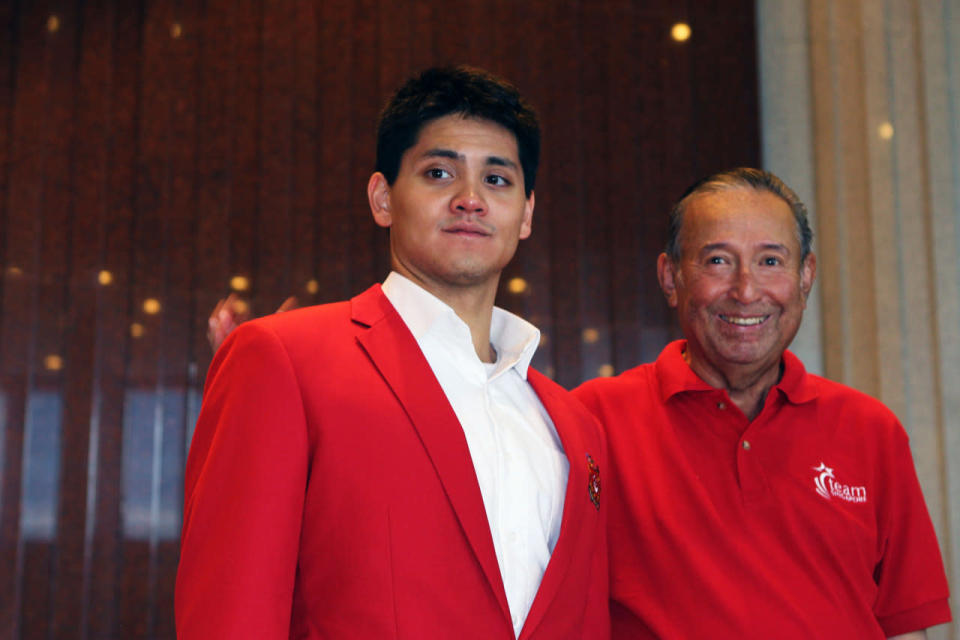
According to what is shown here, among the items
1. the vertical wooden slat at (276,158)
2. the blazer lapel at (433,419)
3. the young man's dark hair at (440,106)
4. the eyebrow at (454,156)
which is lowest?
the blazer lapel at (433,419)

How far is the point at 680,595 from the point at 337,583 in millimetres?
797

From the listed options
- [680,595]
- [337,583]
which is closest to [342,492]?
[337,583]

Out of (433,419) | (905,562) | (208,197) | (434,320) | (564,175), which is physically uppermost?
(564,175)

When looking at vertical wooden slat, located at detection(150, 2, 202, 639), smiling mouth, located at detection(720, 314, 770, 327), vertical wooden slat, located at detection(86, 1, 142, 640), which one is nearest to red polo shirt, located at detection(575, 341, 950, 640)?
smiling mouth, located at detection(720, 314, 770, 327)

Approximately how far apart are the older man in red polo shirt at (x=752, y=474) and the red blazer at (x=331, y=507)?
1.48 ft

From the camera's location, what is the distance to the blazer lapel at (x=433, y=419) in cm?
137

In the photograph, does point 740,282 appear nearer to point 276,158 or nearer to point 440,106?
point 440,106

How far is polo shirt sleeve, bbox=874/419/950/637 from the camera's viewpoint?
6.27 feet

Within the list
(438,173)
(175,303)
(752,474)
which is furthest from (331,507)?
(175,303)

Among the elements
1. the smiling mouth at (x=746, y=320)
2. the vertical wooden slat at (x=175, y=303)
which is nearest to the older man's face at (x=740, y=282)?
the smiling mouth at (x=746, y=320)

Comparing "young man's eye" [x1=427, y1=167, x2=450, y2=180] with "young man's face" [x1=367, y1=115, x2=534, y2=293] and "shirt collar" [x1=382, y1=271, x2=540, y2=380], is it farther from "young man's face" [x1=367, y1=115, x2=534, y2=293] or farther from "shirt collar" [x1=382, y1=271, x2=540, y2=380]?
"shirt collar" [x1=382, y1=271, x2=540, y2=380]

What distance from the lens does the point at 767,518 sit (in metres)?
1.84

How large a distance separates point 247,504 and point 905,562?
143 centimetres

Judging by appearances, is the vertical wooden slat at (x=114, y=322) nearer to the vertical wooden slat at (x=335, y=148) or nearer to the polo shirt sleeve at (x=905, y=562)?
the vertical wooden slat at (x=335, y=148)
